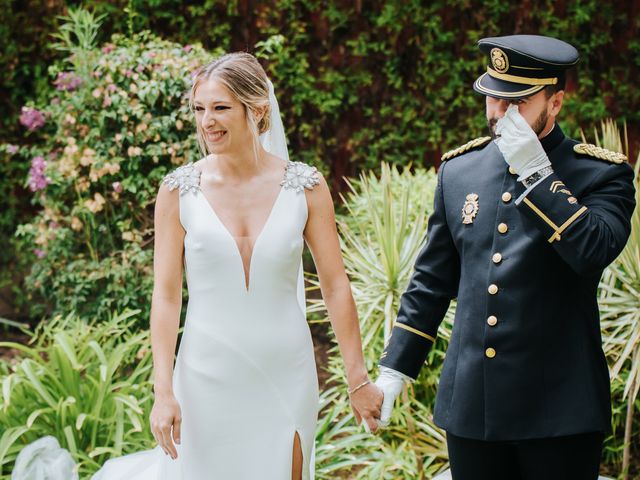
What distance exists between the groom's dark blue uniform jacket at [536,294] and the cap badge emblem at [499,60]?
0.75ft

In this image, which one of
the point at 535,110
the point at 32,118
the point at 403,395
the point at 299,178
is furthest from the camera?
the point at 32,118

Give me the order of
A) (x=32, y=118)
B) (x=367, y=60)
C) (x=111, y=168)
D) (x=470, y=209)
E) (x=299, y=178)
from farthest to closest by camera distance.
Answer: (x=367, y=60) < (x=32, y=118) < (x=111, y=168) < (x=299, y=178) < (x=470, y=209)

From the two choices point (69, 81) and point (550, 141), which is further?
point (69, 81)

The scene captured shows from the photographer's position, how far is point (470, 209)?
101 inches

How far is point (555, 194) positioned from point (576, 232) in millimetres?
118

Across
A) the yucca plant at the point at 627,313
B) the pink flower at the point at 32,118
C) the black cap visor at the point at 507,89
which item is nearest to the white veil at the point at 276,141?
the black cap visor at the point at 507,89

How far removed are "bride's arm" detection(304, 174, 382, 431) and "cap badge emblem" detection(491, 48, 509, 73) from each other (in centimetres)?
66

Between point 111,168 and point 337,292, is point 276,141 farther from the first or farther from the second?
point 111,168

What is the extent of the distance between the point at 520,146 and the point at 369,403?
3.32ft

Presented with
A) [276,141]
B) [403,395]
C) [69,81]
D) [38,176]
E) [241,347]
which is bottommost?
[403,395]

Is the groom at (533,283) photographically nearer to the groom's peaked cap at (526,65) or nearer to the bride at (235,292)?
the groom's peaked cap at (526,65)

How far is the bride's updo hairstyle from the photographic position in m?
2.68

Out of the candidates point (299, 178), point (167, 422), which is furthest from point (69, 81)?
point (167, 422)

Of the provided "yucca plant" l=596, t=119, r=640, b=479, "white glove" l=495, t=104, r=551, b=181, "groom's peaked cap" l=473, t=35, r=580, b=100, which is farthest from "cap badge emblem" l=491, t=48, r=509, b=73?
"yucca plant" l=596, t=119, r=640, b=479
